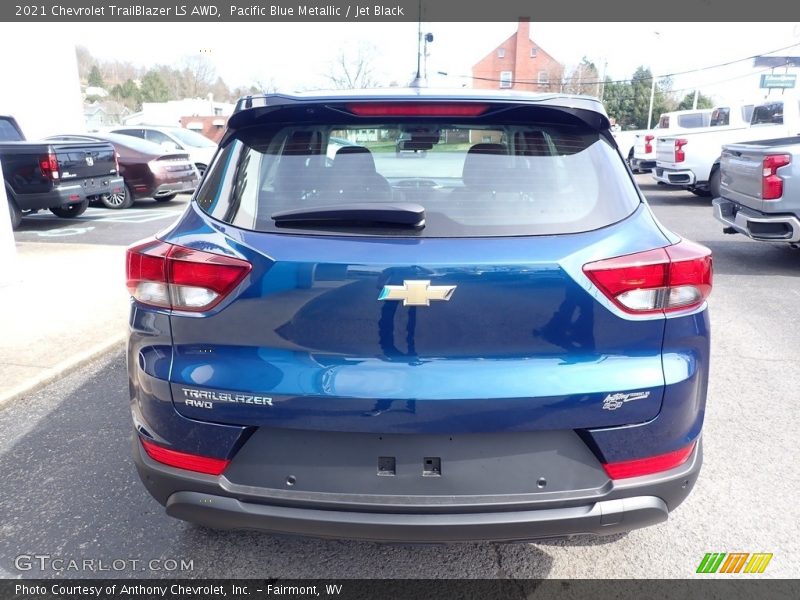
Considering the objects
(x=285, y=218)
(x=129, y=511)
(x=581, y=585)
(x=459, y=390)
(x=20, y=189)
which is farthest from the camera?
(x=20, y=189)

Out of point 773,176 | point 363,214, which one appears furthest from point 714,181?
point 363,214

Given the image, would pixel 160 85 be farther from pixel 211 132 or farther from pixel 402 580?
pixel 402 580

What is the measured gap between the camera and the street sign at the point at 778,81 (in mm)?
29967

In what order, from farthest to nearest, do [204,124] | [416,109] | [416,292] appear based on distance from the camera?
[204,124] → [416,109] → [416,292]

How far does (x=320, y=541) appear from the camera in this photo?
8.79ft

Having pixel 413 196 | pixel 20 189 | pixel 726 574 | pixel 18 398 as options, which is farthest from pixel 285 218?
pixel 20 189

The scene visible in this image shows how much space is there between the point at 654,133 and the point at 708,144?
465 cm

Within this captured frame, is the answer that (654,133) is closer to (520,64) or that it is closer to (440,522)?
(440,522)

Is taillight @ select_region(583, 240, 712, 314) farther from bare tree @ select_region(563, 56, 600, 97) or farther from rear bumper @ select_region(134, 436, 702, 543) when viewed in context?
bare tree @ select_region(563, 56, 600, 97)

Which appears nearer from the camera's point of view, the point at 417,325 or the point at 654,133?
the point at 417,325

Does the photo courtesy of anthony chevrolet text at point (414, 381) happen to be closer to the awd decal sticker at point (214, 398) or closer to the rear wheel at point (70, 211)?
the awd decal sticker at point (214, 398)

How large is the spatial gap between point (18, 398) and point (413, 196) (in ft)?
10.8

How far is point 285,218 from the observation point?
2.01 meters

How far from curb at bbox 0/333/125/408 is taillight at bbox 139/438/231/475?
2422mm
